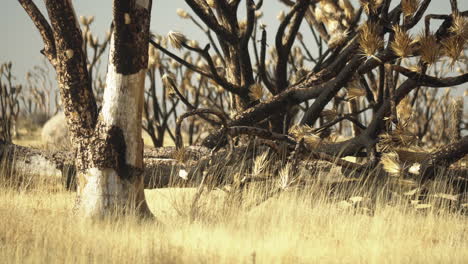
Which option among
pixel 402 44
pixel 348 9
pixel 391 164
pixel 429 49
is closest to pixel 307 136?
pixel 391 164

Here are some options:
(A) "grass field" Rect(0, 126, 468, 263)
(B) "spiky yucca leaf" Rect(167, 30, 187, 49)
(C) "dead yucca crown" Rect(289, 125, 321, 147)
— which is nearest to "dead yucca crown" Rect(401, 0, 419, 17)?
(C) "dead yucca crown" Rect(289, 125, 321, 147)

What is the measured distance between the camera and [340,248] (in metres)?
4.11

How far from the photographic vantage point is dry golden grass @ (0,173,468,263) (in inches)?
149

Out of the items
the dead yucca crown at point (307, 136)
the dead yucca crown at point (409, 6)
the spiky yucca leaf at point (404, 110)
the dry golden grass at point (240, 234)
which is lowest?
the dry golden grass at point (240, 234)

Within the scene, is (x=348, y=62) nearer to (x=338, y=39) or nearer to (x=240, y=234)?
(x=338, y=39)

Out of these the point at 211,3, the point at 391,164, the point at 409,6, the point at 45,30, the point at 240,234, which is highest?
the point at 211,3

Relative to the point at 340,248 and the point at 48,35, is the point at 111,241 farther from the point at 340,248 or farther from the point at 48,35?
the point at 48,35

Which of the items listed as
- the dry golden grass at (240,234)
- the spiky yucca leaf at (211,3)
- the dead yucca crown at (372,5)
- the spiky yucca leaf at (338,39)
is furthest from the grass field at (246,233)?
the spiky yucca leaf at (211,3)

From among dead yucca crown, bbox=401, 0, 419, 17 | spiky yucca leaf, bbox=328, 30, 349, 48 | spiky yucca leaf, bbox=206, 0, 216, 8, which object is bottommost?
dead yucca crown, bbox=401, 0, 419, 17

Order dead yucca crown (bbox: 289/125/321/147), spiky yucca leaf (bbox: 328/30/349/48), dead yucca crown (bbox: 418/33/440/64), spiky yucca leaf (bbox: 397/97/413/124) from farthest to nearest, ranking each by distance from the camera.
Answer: spiky yucca leaf (bbox: 328/30/349/48) → spiky yucca leaf (bbox: 397/97/413/124) → dead yucca crown (bbox: 289/125/321/147) → dead yucca crown (bbox: 418/33/440/64)

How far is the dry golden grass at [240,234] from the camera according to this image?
3791mm

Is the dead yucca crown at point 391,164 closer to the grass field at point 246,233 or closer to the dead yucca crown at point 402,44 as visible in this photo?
the grass field at point 246,233

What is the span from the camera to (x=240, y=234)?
14.4 feet

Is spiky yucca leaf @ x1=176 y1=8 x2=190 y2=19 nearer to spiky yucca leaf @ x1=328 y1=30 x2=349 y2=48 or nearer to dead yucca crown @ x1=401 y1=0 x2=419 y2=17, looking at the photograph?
spiky yucca leaf @ x1=328 y1=30 x2=349 y2=48
